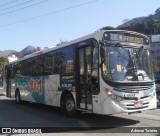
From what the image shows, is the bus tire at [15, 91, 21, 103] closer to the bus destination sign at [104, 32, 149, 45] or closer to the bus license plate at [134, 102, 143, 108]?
the bus destination sign at [104, 32, 149, 45]

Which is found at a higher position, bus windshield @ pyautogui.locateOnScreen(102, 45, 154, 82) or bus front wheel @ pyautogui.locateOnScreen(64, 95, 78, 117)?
bus windshield @ pyautogui.locateOnScreen(102, 45, 154, 82)

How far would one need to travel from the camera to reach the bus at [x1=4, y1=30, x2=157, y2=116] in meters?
10.7

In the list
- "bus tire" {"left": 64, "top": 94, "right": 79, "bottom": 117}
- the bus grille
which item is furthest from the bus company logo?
the bus grille

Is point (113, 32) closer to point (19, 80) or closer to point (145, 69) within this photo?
point (145, 69)

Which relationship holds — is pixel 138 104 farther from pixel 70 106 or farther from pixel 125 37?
pixel 70 106

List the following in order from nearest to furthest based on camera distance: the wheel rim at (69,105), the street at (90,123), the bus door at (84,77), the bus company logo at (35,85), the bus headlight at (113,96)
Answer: the street at (90,123) → the bus headlight at (113,96) → the bus door at (84,77) → the wheel rim at (69,105) → the bus company logo at (35,85)

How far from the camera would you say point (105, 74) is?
10.8 meters

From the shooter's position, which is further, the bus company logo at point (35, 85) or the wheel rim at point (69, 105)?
the bus company logo at point (35, 85)

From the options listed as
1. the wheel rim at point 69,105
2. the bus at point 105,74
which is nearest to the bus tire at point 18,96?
the bus at point 105,74

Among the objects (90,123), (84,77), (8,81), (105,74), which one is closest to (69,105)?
(84,77)

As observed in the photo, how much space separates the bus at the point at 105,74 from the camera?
35.0ft

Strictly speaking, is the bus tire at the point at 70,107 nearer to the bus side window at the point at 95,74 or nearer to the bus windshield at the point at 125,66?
the bus side window at the point at 95,74

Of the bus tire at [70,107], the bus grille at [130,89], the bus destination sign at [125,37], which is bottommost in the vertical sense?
the bus tire at [70,107]

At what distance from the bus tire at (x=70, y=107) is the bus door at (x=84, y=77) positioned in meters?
0.60
